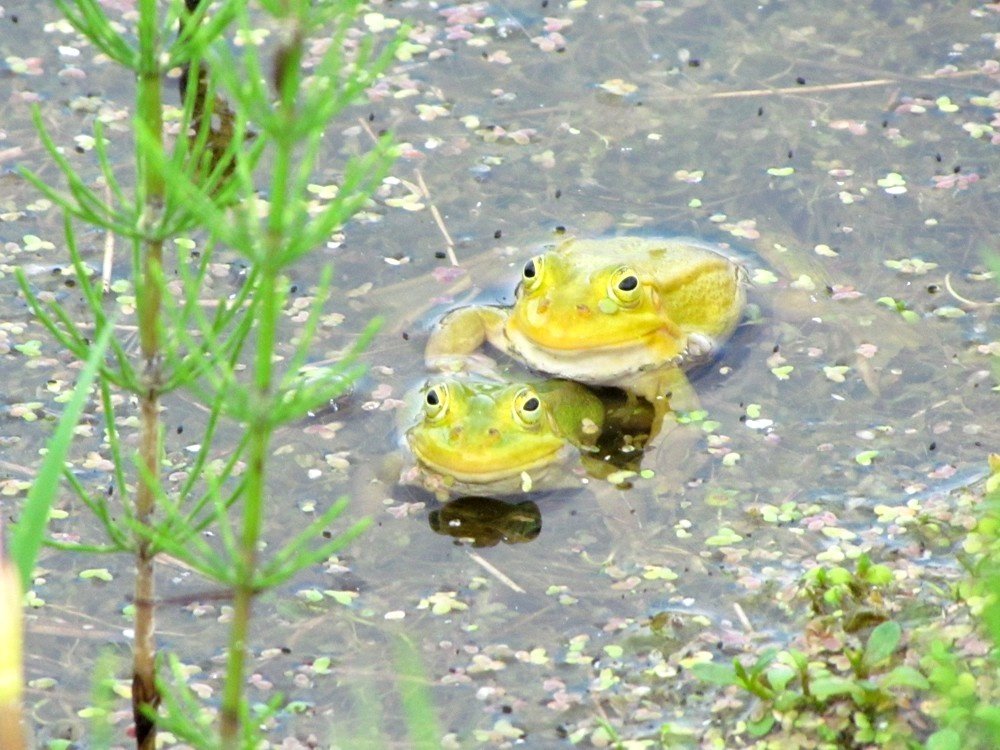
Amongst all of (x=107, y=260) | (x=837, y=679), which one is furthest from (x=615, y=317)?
(x=837, y=679)

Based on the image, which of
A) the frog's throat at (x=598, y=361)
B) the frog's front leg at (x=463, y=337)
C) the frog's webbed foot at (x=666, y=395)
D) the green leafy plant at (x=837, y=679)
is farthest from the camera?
the frog's throat at (x=598, y=361)

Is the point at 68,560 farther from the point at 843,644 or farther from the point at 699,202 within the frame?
the point at 699,202

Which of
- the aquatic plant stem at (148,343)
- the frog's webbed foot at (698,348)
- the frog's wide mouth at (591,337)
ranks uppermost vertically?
the aquatic plant stem at (148,343)

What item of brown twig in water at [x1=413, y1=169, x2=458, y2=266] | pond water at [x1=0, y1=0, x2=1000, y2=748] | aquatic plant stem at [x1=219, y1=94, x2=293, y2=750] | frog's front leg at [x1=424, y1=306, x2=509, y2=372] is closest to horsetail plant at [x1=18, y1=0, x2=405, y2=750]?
aquatic plant stem at [x1=219, y1=94, x2=293, y2=750]

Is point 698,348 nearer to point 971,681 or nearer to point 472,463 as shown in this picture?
point 472,463

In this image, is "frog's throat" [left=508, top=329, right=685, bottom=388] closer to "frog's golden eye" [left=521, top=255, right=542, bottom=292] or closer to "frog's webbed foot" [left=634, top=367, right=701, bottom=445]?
"frog's webbed foot" [left=634, top=367, right=701, bottom=445]

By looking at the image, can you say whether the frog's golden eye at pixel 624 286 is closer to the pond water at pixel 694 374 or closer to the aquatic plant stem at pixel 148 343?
the pond water at pixel 694 374

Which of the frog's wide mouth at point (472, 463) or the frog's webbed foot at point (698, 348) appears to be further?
the frog's webbed foot at point (698, 348)

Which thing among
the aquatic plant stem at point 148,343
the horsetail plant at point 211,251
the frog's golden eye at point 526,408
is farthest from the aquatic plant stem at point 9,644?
the frog's golden eye at point 526,408
